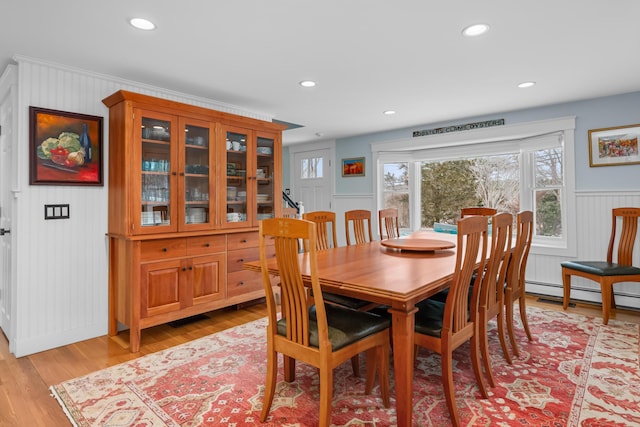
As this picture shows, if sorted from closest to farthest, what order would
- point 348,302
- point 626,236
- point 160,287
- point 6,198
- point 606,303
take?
point 348,302
point 160,287
point 6,198
point 606,303
point 626,236

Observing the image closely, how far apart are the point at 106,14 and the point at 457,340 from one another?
267 cm

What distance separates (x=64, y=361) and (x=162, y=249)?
103cm

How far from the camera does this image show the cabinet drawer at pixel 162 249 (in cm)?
287

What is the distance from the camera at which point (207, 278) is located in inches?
129

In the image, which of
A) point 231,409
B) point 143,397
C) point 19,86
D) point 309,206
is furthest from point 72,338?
point 309,206

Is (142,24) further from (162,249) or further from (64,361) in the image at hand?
(64,361)

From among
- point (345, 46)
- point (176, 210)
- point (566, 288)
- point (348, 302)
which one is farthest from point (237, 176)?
point (566, 288)

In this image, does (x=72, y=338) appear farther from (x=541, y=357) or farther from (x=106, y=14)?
(x=541, y=357)

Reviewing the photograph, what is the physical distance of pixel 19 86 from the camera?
8.68 feet

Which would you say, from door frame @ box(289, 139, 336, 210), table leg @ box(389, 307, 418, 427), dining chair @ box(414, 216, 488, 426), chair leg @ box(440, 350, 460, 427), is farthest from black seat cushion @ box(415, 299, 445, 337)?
door frame @ box(289, 139, 336, 210)

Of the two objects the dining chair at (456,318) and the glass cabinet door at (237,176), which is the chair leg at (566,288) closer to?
the dining chair at (456,318)

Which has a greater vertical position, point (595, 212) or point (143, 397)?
point (595, 212)

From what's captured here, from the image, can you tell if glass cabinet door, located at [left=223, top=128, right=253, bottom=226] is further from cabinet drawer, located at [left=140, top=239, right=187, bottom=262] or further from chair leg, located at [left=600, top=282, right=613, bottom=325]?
chair leg, located at [left=600, top=282, right=613, bottom=325]

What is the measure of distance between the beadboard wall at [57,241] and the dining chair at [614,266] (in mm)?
4494
